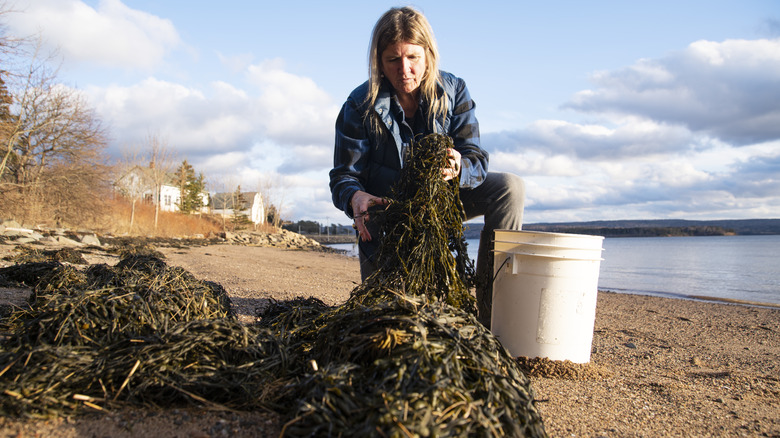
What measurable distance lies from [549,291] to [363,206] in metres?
1.39

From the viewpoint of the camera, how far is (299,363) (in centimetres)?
232

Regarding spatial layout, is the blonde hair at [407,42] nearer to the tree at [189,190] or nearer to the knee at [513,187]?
the knee at [513,187]

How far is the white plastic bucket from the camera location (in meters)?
3.11

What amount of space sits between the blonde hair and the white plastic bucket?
1262mm

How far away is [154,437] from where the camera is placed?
1.72m

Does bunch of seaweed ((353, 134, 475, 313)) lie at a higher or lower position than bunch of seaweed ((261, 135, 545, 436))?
higher

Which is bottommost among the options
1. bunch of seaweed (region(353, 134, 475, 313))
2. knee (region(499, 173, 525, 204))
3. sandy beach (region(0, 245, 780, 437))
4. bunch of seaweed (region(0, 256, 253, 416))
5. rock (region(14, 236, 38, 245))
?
rock (region(14, 236, 38, 245))

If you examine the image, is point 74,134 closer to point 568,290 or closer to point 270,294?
point 270,294

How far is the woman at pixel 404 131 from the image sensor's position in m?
3.51

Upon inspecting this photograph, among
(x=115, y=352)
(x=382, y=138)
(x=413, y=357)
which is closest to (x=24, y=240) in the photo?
(x=382, y=138)

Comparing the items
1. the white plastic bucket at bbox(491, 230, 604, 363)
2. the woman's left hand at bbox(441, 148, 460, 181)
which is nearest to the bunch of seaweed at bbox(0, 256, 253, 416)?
the woman's left hand at bbox(441, 148, 460, 181)

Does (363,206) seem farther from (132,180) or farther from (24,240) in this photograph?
(132,180)

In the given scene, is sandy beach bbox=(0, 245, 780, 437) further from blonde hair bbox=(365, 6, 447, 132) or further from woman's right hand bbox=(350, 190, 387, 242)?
blonde hair bbox=(365, 6, 447, 132)

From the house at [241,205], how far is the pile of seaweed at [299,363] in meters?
53.6
